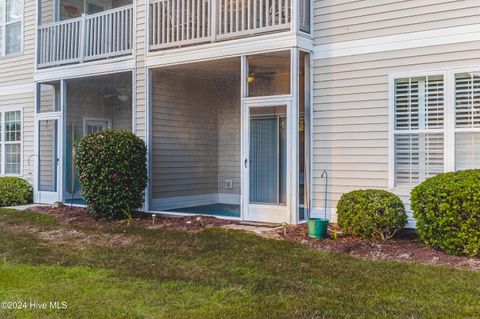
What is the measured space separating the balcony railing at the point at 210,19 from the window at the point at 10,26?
17.9 feet

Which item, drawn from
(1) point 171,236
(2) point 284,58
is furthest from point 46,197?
(2) point 284,58

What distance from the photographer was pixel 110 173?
926 centimetres

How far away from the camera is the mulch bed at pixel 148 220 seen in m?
8.55

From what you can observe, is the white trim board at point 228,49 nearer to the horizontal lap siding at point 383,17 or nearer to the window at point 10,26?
the horizontal lap siding at point 383,17

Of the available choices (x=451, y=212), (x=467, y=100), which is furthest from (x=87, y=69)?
(x=451, y=212)

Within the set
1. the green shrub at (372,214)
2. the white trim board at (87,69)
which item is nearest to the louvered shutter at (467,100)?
the green shrub at (372,214)

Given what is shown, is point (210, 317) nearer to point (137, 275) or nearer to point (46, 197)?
point (137, 275)

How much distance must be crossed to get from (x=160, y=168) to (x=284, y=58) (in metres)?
3.68

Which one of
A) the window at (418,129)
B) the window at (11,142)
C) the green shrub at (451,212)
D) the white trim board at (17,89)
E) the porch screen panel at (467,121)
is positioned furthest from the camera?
the window at (11,142)

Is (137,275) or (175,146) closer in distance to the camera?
(137,275)

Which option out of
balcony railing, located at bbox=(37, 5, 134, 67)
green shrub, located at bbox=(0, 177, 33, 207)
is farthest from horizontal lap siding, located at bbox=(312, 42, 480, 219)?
green shrub, located at bbox=(0, 177, 33, 207)

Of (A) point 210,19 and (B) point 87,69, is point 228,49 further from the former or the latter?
(B) point 87,69

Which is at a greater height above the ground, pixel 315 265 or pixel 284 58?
pixel 284 58

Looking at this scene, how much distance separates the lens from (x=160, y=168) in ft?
34.4
